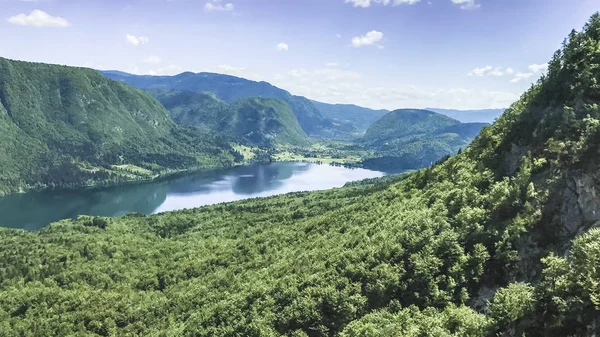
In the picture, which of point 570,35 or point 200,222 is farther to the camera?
point 200,222

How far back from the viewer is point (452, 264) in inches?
1656

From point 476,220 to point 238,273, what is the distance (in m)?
60.2

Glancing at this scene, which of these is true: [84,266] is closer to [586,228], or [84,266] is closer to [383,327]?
[383,327]

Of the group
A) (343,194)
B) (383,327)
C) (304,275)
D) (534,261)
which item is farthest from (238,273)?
(343,194)

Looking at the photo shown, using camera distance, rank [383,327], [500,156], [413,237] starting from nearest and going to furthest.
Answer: [383,327]
[413,237]
[500,156]

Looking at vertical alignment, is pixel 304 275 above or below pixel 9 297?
above

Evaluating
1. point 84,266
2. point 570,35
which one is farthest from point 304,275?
point 84,266

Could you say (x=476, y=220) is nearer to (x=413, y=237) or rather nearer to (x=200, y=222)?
(x=413, y=237)

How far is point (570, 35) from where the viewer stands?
57.1 meters

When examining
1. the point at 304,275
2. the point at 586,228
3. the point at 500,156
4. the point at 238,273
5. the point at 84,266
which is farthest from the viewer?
the point at 84,266

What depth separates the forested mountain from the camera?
2973 centimetres

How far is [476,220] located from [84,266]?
112 m

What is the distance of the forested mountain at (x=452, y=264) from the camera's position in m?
29.7

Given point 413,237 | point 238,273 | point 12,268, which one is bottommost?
point 12,268
